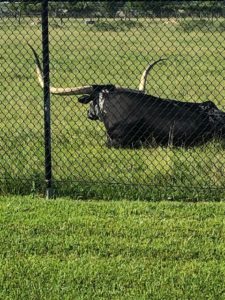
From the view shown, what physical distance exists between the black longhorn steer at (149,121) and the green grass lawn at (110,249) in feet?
6.23

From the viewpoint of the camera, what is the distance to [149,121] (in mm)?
6902

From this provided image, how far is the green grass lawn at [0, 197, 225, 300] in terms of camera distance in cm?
368

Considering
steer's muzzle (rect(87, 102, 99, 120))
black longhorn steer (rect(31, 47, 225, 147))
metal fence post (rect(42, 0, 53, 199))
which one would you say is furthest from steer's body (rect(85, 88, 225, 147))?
metal fence post (rect(42, 0, 53, 199))

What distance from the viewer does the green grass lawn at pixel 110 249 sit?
3.68 meters

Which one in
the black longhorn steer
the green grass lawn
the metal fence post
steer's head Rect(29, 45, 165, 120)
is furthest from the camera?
steer's head Rect(29, 45, 165, 120)

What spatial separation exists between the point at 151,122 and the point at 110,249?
2893mm

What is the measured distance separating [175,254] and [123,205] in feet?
3.16

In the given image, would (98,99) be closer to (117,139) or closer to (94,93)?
(94,93)

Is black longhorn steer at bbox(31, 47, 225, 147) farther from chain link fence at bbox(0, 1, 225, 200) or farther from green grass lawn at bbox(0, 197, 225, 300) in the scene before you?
green grass lawn at bbox(0, 197, 225, 300)

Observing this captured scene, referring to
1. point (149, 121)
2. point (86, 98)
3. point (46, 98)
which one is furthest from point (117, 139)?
point (46, 98)

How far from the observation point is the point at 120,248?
423cm

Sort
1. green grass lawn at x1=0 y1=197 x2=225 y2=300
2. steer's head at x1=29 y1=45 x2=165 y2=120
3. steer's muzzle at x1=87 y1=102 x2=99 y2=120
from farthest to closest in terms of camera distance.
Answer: steer's muzzle at x1=87 y1=102 x2=99 y2=120 → steer's head at x1=29 y1=45 x2=165 y2=120 → green grass lawn at x1=0 y1=197 x2=225 y2=300

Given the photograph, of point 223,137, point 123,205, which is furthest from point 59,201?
point 223,137

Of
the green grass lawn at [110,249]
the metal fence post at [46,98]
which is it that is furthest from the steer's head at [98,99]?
the green grass lawn at [110,249]
